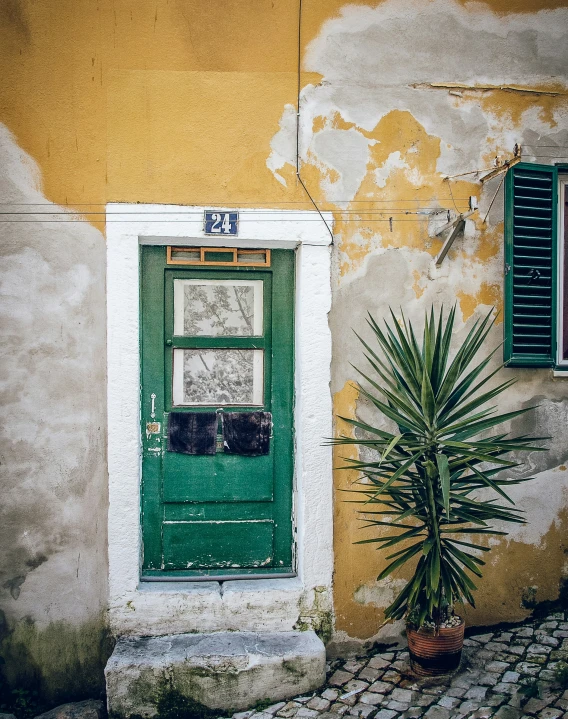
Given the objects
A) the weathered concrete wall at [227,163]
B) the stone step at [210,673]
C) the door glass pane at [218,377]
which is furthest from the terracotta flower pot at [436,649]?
the door glass pane at [218,377]


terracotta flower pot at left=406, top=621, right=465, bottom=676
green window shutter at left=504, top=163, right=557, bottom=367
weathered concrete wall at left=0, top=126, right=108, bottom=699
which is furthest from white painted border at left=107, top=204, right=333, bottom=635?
green window shutter at left=504, top=163, right=557, bottom=367

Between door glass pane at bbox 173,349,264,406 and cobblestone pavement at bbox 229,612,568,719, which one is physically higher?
door glass pane at bbox 173,349,264,406

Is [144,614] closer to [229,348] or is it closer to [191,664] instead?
[191,664]

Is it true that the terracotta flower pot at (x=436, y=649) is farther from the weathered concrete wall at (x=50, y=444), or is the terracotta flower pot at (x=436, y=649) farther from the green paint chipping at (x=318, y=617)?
the weathered concrete wall at (x=50, y=444)

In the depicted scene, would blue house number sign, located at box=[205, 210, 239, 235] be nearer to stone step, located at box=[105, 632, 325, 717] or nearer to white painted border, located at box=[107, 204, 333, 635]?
white painted border, located at box=[107, 204, 333, 635]

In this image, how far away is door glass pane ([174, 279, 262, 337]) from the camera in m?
4.00

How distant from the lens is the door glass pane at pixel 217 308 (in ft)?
13.1

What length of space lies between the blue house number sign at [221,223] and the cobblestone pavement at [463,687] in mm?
2724

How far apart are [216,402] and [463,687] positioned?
2.16 meters

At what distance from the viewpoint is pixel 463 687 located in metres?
3.49

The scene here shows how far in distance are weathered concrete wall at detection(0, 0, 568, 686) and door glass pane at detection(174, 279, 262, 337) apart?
506 millimetres

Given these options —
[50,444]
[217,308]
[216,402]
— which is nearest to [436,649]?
[216,402]

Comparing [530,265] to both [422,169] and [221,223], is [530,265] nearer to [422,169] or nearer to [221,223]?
[422,169]

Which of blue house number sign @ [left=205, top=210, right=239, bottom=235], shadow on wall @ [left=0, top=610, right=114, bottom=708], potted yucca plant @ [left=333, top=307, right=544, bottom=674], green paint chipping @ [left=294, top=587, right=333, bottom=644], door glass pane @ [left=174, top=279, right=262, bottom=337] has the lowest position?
shadow on wall @ [left=0, top=610, right=114, bottom=708]
